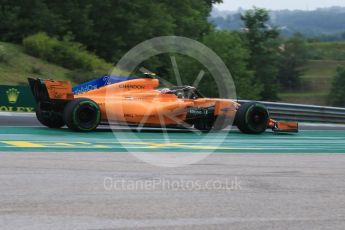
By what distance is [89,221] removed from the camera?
21.7 feet

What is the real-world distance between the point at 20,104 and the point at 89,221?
17.5m

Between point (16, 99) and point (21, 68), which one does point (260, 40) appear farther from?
point (16, 99)

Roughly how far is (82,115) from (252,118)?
4.08m

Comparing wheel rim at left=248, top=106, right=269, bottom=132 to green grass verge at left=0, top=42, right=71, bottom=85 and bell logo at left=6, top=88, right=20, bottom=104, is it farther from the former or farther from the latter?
green grass verge at left=0, top=42, right=71, bottom=85

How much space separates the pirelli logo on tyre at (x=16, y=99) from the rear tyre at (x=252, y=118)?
327 inches

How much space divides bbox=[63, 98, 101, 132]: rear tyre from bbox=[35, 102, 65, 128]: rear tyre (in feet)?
2.39

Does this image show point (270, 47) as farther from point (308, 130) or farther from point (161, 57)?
point (308, 130)

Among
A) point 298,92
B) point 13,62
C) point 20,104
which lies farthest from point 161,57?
point 298,92

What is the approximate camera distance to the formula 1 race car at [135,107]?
642 inches

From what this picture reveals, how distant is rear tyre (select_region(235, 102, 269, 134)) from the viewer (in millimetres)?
17672

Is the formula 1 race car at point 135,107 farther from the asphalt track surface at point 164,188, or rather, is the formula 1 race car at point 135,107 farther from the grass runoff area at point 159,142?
the asphalt track surface at point 164,188

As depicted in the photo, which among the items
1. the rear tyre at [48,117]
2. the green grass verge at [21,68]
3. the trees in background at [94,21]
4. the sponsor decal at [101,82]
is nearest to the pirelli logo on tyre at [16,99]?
the green grass verge at [21,68]

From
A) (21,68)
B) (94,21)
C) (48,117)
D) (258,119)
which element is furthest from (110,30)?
(48,117)

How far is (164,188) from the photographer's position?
27.8ft
